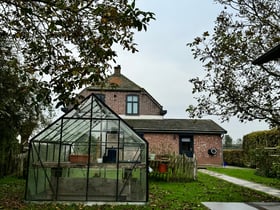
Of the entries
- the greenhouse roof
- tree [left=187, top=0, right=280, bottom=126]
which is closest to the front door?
tree [left=187, top=0, right=280, bottom=126]

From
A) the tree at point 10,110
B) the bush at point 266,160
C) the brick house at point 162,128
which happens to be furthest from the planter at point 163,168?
the brick house at point 162,128

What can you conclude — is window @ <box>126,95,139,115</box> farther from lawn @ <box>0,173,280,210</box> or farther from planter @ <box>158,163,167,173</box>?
lawn @ <box>0,173,280,210</box>

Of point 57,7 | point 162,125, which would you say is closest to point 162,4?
point 57,7

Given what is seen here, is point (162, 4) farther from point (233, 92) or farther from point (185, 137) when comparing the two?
point (185, 137)

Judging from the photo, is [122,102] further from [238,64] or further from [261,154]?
[238,64]

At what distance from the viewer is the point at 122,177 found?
896 cm

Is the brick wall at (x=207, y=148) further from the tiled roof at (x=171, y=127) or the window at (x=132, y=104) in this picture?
the window at (x=132, y=104)

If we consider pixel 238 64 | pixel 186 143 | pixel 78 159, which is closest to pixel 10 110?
pixel 78 159

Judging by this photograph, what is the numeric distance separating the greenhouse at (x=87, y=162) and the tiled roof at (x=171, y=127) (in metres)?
15.7

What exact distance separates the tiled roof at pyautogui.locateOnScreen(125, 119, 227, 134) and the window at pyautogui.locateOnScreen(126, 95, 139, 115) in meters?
0.92

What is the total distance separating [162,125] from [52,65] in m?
21.5

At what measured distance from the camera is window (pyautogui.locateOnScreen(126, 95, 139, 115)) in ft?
92.2

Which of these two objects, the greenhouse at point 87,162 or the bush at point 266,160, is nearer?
the greenhouse at point 87,162

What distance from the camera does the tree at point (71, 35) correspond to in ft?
16.2
